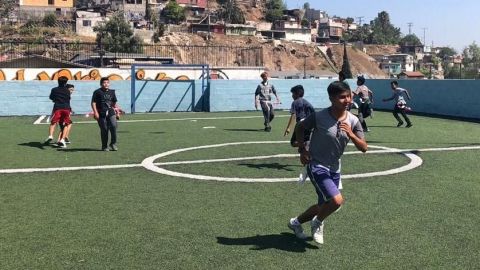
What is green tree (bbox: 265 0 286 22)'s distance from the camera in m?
172

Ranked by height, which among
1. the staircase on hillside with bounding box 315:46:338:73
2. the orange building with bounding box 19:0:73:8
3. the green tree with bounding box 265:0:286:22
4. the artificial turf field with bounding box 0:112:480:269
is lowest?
the artificial turf field with bounding box 0:112:480:269

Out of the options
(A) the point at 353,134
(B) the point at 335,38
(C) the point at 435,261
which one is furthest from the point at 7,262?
(B) the point at 335,38

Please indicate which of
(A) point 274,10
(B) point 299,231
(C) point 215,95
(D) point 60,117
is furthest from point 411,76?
(B) point 299,231

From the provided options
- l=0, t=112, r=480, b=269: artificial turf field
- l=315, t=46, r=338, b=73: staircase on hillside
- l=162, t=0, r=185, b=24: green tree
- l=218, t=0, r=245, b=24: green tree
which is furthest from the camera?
l=218, t=0, r=245, b=24: green tree

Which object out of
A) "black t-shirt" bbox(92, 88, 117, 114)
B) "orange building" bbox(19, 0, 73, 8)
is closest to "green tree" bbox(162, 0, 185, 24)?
"orange building" bbox(19, 0, 73, 8)

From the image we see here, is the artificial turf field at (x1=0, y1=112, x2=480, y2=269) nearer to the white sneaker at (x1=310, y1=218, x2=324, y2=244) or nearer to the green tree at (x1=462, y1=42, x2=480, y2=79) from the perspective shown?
the white sneaker at (x1=310, y1=218, x2=324, y2=244)

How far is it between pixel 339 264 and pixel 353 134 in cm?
134

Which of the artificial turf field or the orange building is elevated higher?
the orange building

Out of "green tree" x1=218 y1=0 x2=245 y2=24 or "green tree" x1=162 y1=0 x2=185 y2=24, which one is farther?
"green tree" x1=218 y1=0 x2=245 y2=24

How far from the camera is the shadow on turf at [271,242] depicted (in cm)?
604

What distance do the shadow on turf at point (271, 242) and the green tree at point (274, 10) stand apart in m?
168

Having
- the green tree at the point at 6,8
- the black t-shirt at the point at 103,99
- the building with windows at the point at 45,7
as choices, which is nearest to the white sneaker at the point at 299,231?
the black t-shirt at the point at 103,99

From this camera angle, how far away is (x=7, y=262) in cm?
543

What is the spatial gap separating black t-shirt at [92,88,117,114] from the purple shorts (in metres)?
8.40
